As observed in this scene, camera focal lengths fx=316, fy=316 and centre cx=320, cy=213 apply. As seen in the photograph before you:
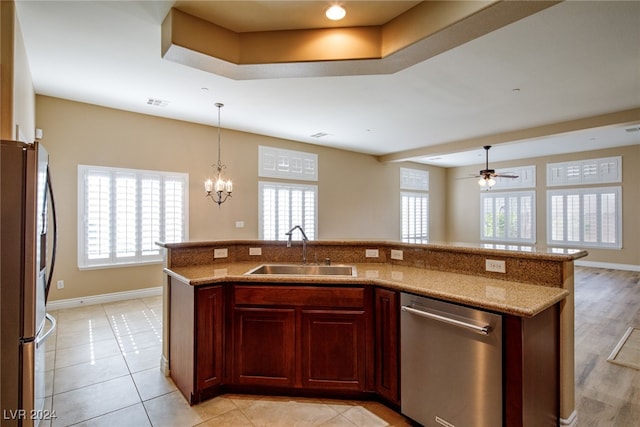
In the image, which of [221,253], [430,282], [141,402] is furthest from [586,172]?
[141,402]

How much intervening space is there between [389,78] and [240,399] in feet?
11.7

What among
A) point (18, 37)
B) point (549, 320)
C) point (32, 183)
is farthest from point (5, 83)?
point (549, 320)

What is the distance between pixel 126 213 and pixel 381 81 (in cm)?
419

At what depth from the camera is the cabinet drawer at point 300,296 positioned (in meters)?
2.24

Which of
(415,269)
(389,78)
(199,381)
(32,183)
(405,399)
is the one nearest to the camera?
(32,183)

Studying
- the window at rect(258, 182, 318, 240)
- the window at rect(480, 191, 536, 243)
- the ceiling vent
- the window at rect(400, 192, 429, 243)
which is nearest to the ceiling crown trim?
the ceiling vent

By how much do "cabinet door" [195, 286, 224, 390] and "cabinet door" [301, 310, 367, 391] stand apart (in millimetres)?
621

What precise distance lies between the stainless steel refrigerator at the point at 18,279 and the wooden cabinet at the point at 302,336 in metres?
1.12

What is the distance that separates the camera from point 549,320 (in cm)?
185

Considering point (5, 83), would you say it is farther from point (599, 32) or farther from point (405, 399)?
point (599, 32)

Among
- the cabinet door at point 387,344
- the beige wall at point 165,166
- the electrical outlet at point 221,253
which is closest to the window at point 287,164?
the beige wall at point 165,166

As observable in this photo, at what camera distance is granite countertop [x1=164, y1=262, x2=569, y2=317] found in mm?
1681

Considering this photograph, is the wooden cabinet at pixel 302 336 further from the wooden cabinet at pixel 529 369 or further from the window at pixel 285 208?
the window at pixel 285 208

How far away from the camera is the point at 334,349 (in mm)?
2277
